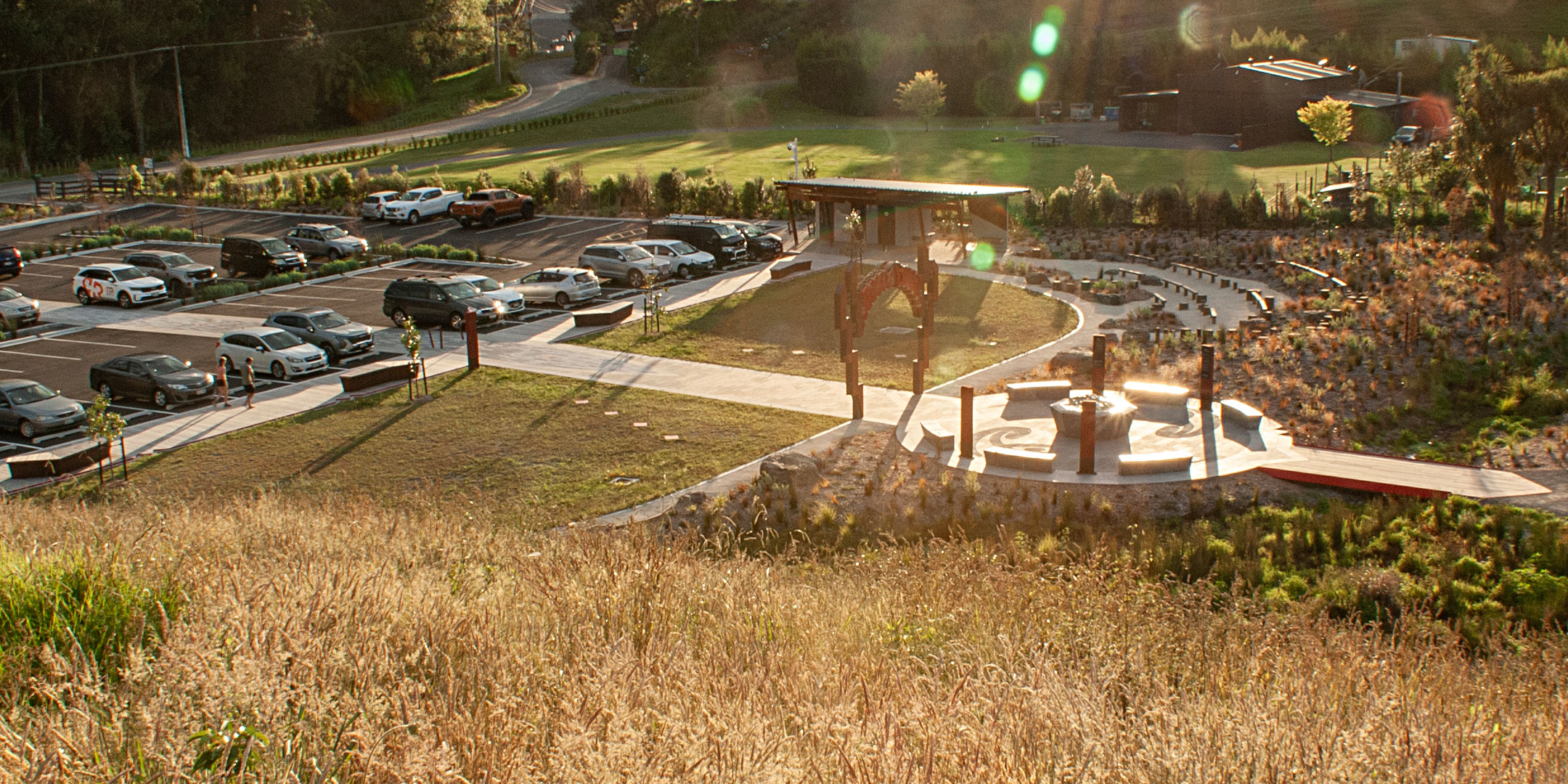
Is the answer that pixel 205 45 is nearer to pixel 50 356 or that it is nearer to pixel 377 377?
pixel 50 356

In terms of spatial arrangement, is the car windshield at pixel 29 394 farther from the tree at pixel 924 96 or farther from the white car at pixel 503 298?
the tree at pixel 924 96

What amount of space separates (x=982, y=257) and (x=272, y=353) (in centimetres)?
2301

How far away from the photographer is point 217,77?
92.1 metres

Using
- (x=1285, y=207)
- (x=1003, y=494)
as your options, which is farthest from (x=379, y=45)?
(x=1003, y=494)

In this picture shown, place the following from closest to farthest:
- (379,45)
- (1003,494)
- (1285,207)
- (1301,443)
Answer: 1. (1003,494)
2. (1301,443)
3. (1285,207)
4. (379,45)

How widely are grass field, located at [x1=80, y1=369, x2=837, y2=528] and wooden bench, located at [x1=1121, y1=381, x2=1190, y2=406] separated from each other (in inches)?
215

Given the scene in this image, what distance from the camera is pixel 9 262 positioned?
41.5 m

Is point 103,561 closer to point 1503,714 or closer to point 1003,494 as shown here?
point 1503,714

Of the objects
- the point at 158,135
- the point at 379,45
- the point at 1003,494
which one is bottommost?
the point at 1003,494

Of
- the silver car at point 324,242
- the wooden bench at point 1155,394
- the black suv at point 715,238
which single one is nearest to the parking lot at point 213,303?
the silver car at point 324,242

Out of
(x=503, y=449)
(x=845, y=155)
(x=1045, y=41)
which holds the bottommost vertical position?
(x=503, y=449)

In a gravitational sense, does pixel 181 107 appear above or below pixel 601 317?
above

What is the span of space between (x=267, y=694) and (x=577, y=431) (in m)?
16.7

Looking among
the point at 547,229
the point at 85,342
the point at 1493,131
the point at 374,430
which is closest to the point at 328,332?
the point at 374,430
